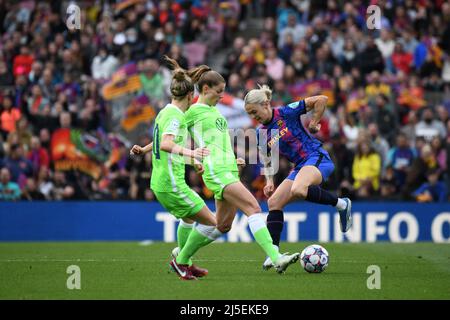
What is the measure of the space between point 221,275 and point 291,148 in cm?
203

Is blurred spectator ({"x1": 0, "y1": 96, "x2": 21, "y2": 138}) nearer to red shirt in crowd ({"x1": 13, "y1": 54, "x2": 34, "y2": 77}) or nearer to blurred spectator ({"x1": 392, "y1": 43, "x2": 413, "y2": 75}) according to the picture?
red shirt in crowd ({"x1": 13, "y1": 54, "x2": 34, "y2": 77})

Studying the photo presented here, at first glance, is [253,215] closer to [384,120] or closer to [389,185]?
[389,185]

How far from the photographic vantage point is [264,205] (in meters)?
18.8

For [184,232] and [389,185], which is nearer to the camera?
[184,232]

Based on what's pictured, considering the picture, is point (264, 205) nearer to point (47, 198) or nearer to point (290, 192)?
point (47, 198)

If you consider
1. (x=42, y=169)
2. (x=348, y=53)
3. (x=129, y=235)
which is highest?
(x=348, y=53)

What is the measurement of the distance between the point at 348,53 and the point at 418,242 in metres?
5.15

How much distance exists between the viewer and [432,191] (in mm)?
18891

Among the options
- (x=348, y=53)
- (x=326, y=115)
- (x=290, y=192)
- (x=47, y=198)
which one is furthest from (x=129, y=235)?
(x=290, y=192)

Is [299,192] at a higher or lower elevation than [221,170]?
lower

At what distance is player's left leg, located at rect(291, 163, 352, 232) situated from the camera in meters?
11.6

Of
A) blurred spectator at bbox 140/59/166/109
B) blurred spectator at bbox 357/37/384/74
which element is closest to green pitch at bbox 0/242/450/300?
blurred spectator at bbox 140/59/166/109

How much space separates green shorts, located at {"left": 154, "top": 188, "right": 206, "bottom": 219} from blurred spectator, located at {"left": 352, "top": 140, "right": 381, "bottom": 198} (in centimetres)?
904

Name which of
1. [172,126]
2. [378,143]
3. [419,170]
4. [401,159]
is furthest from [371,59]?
[172,126]
